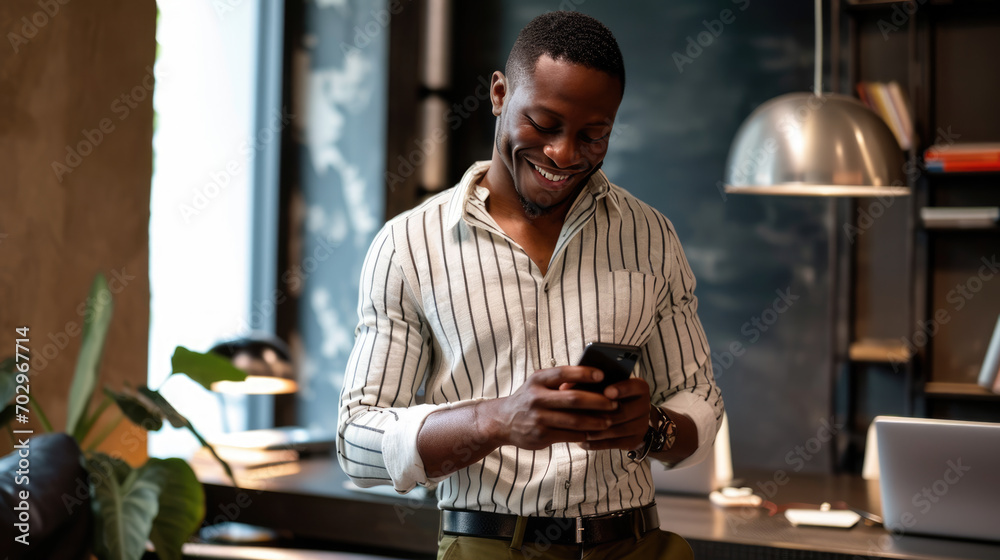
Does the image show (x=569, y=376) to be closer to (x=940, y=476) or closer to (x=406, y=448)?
(x=406, y=448)

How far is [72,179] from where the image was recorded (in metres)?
2.38

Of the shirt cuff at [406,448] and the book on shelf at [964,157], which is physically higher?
the book on shelf at [964,157]

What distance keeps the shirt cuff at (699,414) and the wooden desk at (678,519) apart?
0.82m

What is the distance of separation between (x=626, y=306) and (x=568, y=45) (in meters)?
0.37

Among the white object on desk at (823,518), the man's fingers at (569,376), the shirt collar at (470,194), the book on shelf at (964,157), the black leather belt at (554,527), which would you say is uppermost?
the book on shelf at (964,157)

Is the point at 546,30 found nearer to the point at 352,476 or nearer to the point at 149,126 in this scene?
the point at 352,476

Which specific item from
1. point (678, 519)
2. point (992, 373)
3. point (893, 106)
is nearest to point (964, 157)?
point (893, 106)

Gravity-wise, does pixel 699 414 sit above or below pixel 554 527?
above

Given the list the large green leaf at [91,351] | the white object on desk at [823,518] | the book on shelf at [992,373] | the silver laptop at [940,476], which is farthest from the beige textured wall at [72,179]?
the book on shelf at [992,373]

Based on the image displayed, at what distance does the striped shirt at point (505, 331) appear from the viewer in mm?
1192

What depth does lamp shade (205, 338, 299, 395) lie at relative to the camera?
110 inches

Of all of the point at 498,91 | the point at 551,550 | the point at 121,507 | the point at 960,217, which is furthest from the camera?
the point at 960,217

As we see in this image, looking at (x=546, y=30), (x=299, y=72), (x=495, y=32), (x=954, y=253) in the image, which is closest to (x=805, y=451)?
(x=954, y=253)

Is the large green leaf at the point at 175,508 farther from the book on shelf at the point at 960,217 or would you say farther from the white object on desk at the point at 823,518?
the book on shelf at the point at 960,217
